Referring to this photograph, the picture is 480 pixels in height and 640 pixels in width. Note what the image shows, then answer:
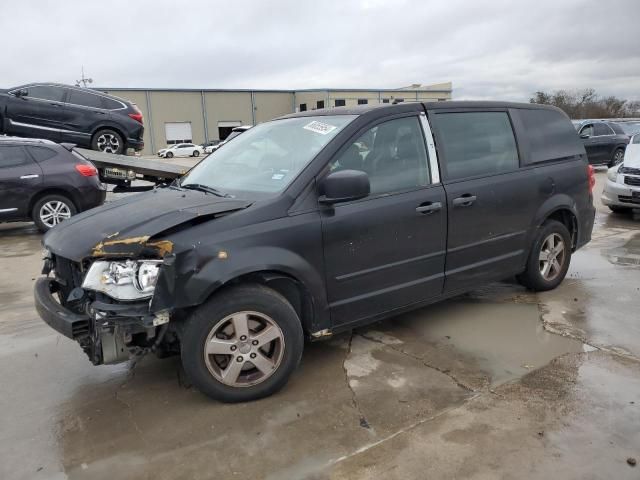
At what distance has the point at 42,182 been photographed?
323 inches

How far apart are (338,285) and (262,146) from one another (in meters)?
1.32

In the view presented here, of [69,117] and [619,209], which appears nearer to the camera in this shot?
[619,209]

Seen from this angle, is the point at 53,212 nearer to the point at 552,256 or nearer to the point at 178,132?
the point at 552,256

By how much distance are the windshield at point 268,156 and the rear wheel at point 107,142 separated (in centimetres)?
860

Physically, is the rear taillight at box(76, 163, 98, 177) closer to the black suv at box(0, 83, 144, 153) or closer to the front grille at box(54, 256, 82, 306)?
the black suv at box(0, 83, 144, 153)

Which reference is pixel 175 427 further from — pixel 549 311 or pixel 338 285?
pixel 549 311

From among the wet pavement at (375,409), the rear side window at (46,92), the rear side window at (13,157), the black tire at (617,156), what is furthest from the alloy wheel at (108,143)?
the black tire at (617,156)

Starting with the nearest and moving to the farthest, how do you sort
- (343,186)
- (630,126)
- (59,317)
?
(59,317) < (343,186) < (630,126)

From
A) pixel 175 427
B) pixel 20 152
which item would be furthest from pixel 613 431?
pixel 20 152

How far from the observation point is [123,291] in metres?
2.84

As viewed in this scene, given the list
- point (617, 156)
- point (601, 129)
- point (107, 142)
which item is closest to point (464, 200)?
point (107, 142)

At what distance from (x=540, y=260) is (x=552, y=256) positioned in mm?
189

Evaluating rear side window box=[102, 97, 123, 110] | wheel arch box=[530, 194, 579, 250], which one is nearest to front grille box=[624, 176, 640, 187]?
wheel arch box=[530, 194, 579, 250]

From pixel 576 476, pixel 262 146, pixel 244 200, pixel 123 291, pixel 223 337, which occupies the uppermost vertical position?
pixel 262 146
